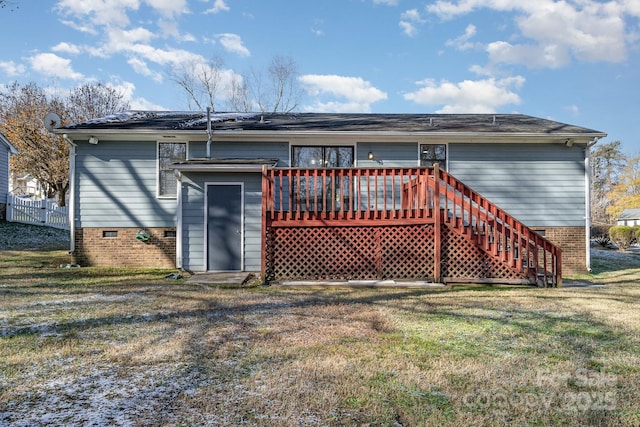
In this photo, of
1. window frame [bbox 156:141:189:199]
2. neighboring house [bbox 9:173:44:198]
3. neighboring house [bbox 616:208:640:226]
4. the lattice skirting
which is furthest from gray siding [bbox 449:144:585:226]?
neighboring house [bbox 616:208:640:226]

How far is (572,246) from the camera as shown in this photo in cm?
977

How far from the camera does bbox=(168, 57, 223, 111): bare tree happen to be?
28.1 metres

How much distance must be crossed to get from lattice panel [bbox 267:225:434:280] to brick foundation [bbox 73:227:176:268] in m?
3.38

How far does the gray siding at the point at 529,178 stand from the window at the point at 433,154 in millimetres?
175

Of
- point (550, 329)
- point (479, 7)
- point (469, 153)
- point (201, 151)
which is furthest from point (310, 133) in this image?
point (479, 7)

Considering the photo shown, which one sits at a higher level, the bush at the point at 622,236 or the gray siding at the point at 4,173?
the gray siding at the point at 4,173

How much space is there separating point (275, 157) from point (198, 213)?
2341 mm

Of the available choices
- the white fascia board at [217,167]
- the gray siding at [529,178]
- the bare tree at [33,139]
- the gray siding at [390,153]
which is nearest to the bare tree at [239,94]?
the bare tree at [33,139]

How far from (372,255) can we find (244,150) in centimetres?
428

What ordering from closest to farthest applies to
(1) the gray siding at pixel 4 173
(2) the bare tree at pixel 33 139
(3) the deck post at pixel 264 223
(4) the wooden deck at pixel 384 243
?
1. (3) the deck post at pixel 264 223
2. (4) the wooden deck at pixel 384 243
3. (1) the gray siding at pixel 4 173
4. (2) the bare tree at pixel 33 139

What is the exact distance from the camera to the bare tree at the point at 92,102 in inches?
1010

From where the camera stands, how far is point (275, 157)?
31.6 ft

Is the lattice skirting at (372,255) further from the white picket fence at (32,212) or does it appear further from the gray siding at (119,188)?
the white picket fence at (32,212)

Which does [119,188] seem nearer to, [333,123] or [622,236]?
[333,123]
